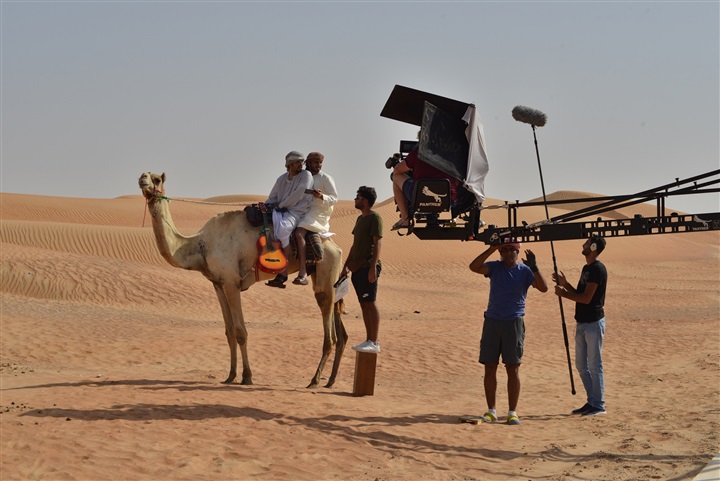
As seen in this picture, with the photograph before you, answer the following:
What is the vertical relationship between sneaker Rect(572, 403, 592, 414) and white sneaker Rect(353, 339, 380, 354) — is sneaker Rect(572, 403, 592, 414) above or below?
below

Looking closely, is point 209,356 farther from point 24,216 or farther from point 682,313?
point 24,216

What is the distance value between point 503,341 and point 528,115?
267 cm

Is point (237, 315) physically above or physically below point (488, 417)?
above

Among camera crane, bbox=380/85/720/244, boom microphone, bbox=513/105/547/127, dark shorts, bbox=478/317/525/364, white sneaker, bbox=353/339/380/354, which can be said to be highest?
boom microphone, bbox=513/105/547/127

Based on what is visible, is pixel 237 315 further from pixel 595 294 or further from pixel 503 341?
pixel 595 294

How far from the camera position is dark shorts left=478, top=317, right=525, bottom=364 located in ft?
32.0

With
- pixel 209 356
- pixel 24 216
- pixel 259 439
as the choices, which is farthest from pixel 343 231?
pixel 259 439

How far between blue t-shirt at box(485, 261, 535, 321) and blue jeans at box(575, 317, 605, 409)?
102 cm

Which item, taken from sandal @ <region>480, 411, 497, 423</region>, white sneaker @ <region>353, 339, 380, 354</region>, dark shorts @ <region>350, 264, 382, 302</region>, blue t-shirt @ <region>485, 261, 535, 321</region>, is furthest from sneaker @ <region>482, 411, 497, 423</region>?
dark shorts @ <region>350, 264, 382, 302</region>

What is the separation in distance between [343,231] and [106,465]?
44.0 meters

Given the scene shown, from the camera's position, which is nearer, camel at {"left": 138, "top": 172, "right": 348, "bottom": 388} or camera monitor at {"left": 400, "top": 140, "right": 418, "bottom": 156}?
camera monitor at {"left": 400, "top": 140, "right": 418, "bottom": 156}

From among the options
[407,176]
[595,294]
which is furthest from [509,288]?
[407,176]

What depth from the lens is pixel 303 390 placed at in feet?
39.2

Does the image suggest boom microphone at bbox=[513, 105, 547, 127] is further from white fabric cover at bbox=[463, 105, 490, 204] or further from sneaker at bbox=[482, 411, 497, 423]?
sneaker at bbox=[482, 411, 497, 423]
